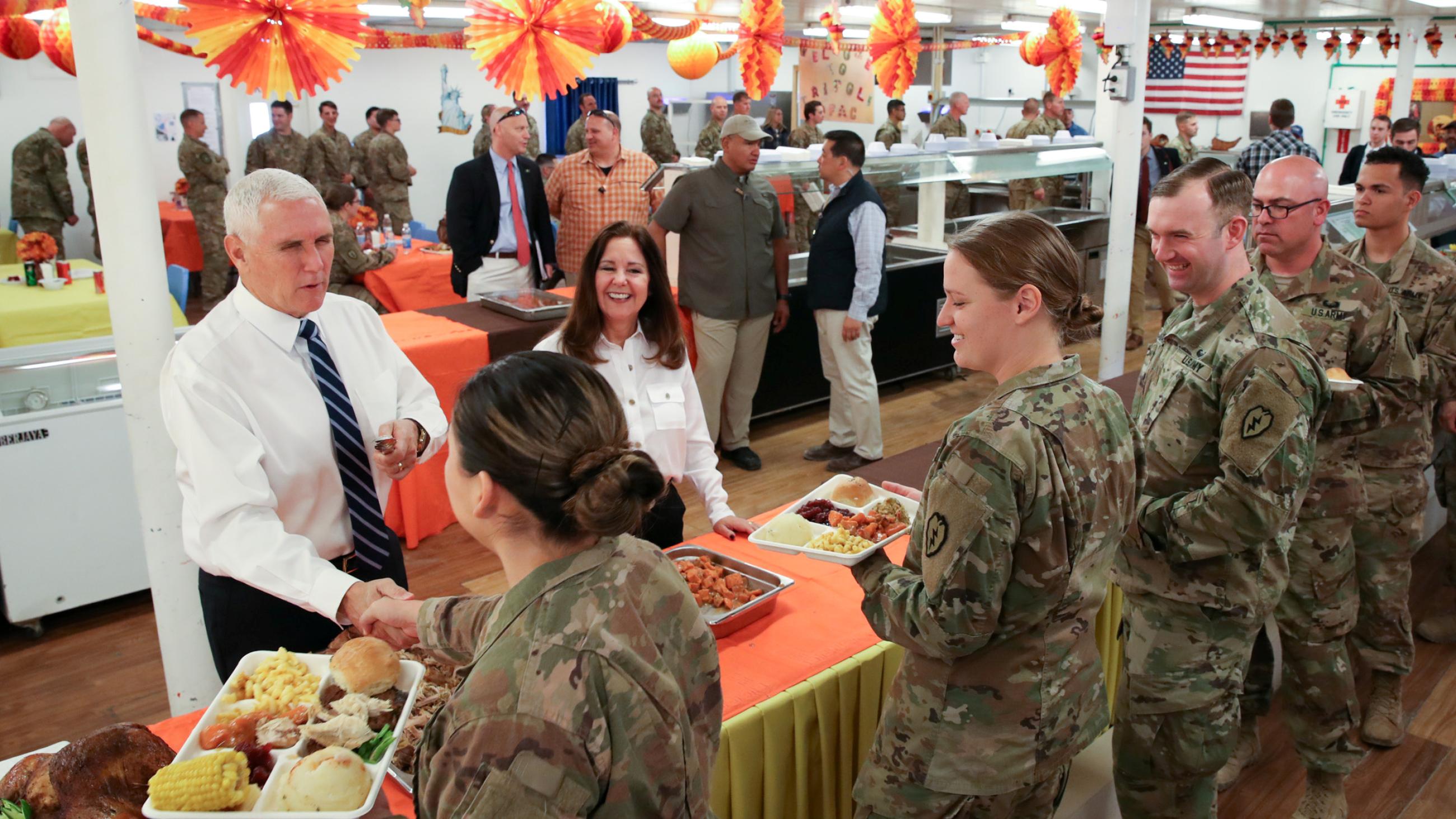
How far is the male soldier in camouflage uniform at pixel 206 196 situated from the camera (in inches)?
333

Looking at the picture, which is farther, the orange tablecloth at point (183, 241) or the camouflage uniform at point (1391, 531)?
the orange tablecloth at point (183, 241)

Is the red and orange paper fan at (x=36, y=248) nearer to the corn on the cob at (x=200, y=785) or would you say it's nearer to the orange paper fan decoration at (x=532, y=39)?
the orange paper fan decoration at (x=532, y=39)

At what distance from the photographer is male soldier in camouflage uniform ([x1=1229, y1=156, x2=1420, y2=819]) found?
2.49 metres

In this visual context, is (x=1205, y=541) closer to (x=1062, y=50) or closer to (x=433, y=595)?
(x=433, y=595)

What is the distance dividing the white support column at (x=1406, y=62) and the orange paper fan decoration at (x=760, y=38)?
27.3 feet

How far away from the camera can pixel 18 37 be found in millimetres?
5461

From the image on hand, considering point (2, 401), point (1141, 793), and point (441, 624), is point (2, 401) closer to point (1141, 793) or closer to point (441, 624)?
point (441, 624)

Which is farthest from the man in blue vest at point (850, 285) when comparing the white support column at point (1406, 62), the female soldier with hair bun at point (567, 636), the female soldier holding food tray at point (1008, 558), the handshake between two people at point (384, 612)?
the white support column at point (1406, 62)

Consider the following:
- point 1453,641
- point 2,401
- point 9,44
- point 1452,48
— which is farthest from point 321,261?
point 1452,48

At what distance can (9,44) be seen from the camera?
18.0 feet

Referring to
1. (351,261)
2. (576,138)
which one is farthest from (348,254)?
(576,138)

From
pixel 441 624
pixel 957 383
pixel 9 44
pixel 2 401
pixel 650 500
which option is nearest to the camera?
pixel 650 500

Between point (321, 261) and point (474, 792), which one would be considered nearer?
point (474, 792)

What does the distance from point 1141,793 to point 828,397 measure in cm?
395
